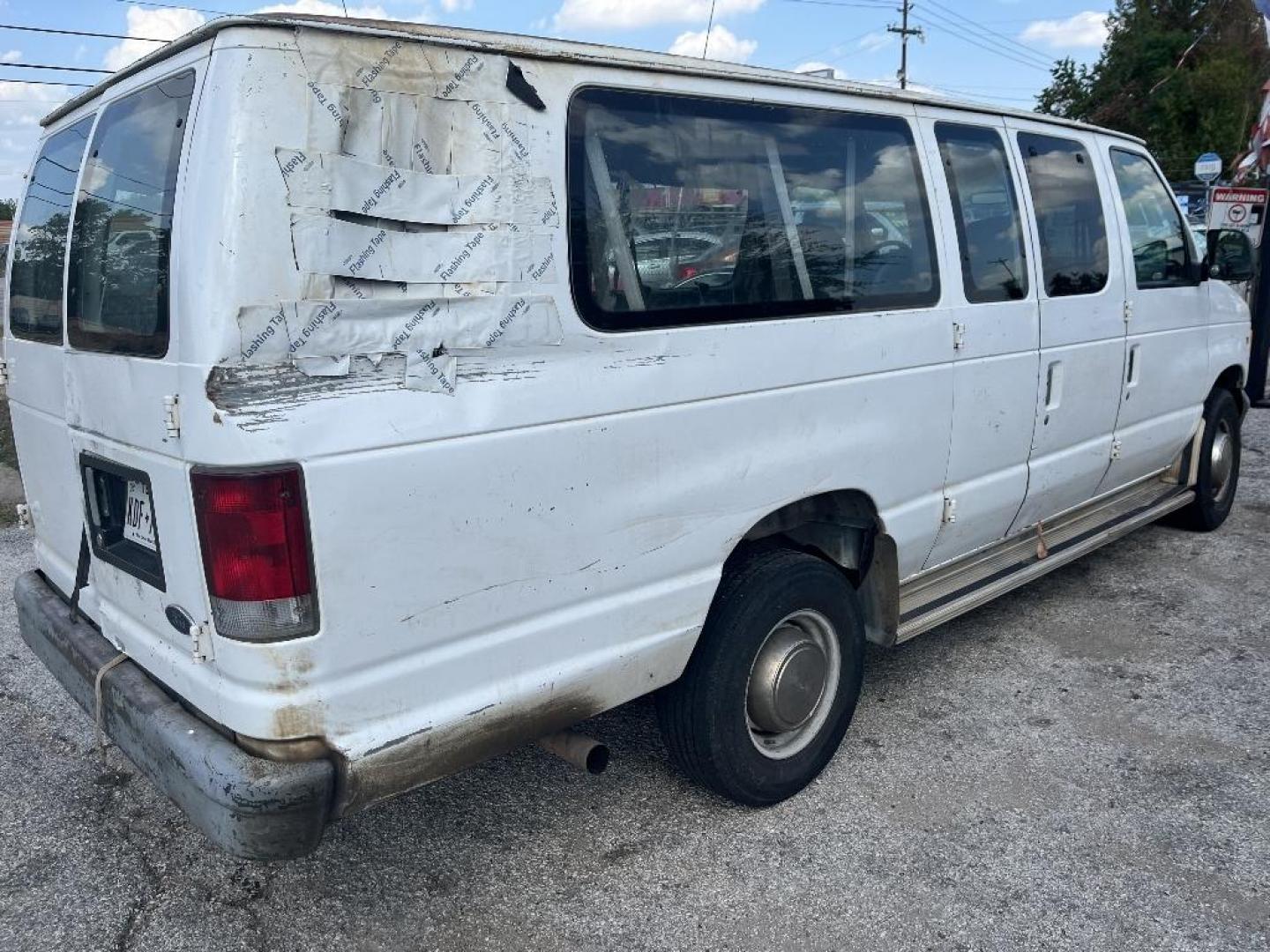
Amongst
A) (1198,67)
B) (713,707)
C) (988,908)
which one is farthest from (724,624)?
(1198,67)

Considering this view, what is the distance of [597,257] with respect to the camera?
8.18ft

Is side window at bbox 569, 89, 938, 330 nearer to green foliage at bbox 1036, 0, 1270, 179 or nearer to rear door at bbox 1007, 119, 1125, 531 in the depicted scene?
rear door at bbox 1007, 119, 1125, 531

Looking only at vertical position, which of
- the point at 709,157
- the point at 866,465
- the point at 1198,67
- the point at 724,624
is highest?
the point at 1198,67

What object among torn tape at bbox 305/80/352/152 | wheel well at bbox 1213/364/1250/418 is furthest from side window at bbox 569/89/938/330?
wheel well at bbox 1213/364/1250/418

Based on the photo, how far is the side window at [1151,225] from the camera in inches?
183

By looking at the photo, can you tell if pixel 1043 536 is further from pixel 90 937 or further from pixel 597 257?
pixel 90 937

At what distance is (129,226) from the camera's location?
2.45 meters

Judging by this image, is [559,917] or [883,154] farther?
[883,154]

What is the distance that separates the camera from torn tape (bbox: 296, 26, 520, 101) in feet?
6.88

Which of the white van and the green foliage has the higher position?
the green foliage

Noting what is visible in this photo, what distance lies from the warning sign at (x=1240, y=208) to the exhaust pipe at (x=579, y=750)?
906 cm

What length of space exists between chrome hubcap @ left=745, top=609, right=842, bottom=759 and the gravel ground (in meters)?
0.23

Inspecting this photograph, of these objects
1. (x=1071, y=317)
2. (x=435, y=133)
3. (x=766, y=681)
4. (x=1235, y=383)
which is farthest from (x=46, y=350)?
(x=1235, y=383)

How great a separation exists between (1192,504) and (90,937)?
18.8 ft
